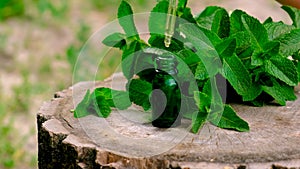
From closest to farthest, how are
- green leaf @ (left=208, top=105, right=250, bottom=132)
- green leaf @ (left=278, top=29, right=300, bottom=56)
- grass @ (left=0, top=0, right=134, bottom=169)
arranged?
green leaf @ (left=208, top=105, right=250, bottom=132), green leaf @ (left=278, top=29, right=300, bottom=56), grass @ (left=0, top=0, right=134, bottom=169)

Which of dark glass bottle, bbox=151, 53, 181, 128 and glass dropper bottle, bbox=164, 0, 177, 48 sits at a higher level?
glass dropper bottle, bbox=164, 0, 177, 48

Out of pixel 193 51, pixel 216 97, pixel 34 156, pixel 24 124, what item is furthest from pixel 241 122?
pixel 24 124

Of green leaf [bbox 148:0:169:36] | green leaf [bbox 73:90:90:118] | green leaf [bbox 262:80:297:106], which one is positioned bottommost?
green leaf [bbox 73:90:90:118]

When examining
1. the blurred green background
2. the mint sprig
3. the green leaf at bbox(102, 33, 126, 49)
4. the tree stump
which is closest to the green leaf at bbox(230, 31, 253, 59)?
the mint sprig

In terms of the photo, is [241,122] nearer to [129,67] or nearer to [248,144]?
[248,144]

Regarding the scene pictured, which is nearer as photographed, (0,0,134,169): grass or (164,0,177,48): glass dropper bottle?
(164,0,177,48): glass dropper bottle

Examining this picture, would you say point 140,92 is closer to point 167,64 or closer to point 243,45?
point 167,64

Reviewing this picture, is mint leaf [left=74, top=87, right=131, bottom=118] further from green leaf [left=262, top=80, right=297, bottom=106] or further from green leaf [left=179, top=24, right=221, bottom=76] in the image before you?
green leaf [left=262, top=80, right=297, bottom=106]

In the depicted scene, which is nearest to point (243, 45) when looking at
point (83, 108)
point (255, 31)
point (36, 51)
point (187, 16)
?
point (255, 31)

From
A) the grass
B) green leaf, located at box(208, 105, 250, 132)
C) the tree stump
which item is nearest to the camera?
the tree stump
